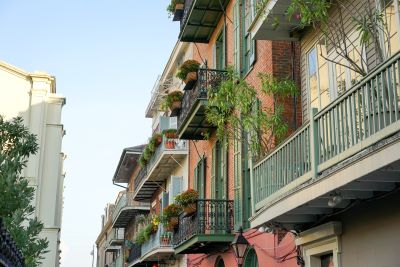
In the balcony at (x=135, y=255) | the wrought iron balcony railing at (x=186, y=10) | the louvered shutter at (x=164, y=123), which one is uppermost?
the wrought iron balcony railing at (x=186, y=10)

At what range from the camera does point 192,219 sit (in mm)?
17609

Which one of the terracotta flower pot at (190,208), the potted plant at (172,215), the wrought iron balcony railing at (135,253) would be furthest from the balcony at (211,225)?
the wrought iron balcony railing at (135,253)

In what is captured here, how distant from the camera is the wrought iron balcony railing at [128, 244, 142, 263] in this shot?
29263 mm

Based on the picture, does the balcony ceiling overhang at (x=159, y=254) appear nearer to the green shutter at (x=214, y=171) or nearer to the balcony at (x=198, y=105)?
the green shutter at (x=214, y=171)

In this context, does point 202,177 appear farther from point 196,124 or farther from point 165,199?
point 165,199

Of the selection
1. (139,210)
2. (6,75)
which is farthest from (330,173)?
(139,210)

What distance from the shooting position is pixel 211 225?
1666 centimetres

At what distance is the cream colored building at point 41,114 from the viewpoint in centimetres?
3031

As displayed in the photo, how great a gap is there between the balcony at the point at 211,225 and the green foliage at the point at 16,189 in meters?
5.38

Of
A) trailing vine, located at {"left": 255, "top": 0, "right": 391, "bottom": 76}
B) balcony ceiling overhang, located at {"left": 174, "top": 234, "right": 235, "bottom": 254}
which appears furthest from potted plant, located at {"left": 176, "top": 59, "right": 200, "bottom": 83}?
trailing vine, located at {"left": 255, "top": 0, "right": 391, "bottom": 76}

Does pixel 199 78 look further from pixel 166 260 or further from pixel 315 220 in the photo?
pixel 166 260

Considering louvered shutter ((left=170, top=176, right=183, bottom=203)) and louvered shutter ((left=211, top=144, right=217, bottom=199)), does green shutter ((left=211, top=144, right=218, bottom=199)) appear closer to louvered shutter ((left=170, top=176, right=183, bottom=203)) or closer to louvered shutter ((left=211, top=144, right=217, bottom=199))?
louvered shutter ((left=211, top=144, right=217, bottom=199))

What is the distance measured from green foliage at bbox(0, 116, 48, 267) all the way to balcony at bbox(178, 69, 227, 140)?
6353 mm

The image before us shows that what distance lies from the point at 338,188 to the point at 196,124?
11.2 metres
